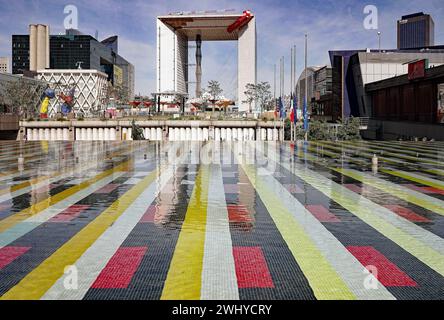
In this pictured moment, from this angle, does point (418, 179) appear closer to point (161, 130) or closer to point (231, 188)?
point (231, 188)

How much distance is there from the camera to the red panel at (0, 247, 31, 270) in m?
7.78

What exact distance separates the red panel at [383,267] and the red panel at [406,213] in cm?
310

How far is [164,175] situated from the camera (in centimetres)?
1952

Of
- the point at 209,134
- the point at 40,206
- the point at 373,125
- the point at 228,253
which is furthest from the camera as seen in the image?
the point at 373,125

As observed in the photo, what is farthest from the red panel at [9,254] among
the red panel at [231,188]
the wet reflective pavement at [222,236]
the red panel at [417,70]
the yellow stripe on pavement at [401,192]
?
the red panel at [417,70]

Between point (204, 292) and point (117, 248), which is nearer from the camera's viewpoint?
point (204, 292)

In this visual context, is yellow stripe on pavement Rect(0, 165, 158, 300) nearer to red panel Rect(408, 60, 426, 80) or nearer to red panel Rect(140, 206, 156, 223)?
red panel Rect(140, 206, 156, 223)

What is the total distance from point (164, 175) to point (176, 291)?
13.3 metres

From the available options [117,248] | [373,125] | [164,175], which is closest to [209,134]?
[373,125]

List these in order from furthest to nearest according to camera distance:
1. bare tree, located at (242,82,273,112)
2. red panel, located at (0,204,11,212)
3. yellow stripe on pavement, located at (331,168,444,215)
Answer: bare tree, located at (242,82,273,112), yellow stripe on pavement, located at (331,168,444,215), red panel, located at (0,204,11,212)

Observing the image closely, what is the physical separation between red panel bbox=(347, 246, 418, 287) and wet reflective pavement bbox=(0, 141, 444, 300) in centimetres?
2

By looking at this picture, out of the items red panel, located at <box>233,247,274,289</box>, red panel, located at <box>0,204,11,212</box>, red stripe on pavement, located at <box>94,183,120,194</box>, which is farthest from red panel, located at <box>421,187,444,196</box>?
red panel, located at <box>0,204,11,212</box>
